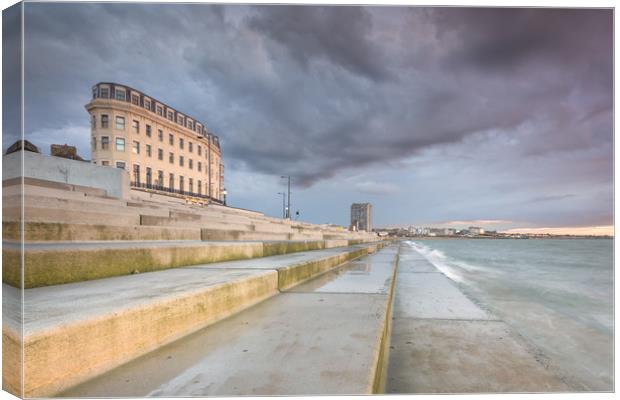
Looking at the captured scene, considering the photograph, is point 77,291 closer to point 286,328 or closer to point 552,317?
point 286,328

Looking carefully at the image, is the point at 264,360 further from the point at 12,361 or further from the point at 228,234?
the point at 228,234

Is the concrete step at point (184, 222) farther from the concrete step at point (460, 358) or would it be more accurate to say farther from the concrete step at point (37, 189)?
the concrete step at point (460, 358)

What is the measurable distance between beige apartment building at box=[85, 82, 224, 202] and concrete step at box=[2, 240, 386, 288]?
21.3 meters

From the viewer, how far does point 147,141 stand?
28.8 metres

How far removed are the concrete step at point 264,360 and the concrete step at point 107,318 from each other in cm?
6

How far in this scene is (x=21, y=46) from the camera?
1.99 m

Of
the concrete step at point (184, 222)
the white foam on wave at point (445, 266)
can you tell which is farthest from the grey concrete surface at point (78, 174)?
the white foam on wave at point (445, 266)

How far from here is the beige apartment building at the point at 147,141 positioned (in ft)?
85.6

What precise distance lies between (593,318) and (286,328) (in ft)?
21.8

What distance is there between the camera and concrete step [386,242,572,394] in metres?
2.19

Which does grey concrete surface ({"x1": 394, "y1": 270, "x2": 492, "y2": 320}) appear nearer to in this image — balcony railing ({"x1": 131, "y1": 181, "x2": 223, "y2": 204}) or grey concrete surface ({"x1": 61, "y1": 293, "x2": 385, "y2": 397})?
grey concrete surface ({"x1": 61, "y1": 293, "x2": 385, "y2": 397})

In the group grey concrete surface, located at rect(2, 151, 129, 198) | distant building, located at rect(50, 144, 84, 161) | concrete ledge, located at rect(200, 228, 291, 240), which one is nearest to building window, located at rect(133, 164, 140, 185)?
distant building, located at rect(50, 144, 84, 161)

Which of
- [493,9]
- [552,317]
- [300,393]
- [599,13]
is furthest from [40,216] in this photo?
[552,317]

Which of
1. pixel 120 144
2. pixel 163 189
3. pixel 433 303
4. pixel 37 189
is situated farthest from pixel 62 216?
pixel 163 189
